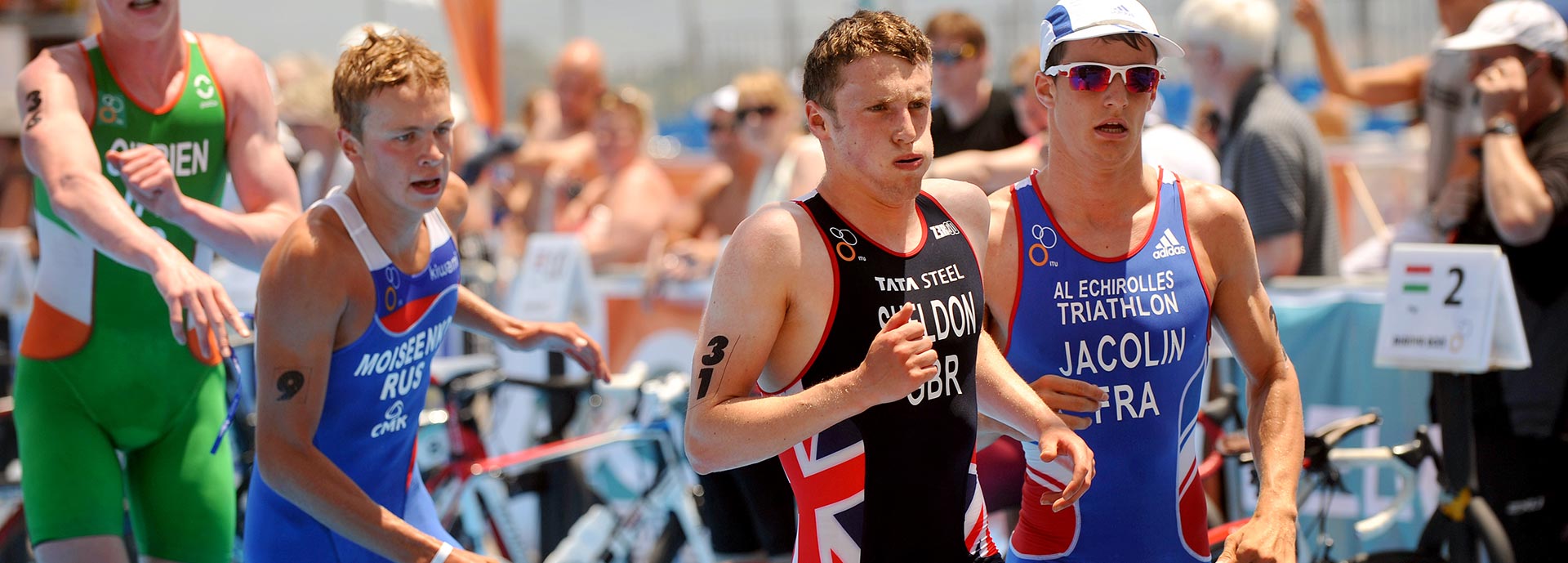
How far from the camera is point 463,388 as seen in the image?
5801 mm

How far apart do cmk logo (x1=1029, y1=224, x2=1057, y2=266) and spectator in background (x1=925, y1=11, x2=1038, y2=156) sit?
3.06 meters

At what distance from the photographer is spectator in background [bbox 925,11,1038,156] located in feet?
20.9

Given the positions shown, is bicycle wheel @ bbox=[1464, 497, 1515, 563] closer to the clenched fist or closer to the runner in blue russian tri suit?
the runner in blue russian tri suit

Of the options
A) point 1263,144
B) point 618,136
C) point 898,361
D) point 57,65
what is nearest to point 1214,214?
point 898,361

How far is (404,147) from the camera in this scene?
342 cm

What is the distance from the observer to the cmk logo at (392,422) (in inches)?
140

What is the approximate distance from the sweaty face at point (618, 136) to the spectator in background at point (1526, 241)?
4577 millimetres

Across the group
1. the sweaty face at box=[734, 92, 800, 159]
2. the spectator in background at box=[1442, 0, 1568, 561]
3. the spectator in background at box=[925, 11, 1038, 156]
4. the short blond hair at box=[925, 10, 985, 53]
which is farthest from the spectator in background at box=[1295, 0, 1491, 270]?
the sweaty face at box=[734, 92, 800, 159]

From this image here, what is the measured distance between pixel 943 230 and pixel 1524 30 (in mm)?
3097

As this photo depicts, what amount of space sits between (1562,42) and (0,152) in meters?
10.2

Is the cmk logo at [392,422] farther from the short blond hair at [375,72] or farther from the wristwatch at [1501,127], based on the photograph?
the wristwatch at [1501,127]

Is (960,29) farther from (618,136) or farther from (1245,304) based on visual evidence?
(1245,304)

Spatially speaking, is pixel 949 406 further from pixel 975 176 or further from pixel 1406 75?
pixel 1406 75

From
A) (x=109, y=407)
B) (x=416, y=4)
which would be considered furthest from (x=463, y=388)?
(x=416, y=4)
